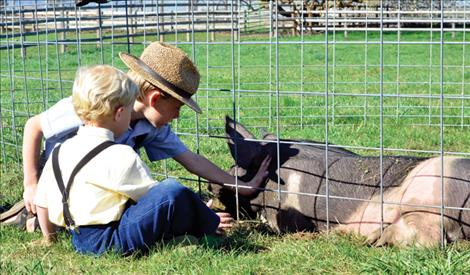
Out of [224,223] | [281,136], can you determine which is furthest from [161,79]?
[281,136]

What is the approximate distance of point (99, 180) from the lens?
11.8 feet

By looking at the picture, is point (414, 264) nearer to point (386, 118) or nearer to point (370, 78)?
point (386, 118)

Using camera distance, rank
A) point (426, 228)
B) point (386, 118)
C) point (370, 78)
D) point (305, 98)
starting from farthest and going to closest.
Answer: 1. point (370, 78)
2. point (305, 98)
3. point (386, 118)
4. point (426, 228)

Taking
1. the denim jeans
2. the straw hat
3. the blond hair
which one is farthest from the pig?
the blond hair

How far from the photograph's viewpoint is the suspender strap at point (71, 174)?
365 centimetres

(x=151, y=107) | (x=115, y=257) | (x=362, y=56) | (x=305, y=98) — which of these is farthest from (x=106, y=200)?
(x=362, y=56)

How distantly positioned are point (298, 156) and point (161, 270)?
1.44 metres

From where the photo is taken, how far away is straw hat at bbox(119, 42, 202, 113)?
397 centimetres

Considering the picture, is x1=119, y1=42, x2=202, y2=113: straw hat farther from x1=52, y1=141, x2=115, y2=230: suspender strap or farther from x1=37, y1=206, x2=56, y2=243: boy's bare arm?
x1=37, y1=206, x2=56, y2=243: boy's bare arm

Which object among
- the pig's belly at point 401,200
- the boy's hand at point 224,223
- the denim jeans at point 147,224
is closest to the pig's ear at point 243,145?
the boy's hand at point 224,223

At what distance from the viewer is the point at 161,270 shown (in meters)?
3.50

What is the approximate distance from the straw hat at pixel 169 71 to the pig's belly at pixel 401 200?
3.58 ft

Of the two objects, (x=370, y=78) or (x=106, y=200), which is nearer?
(x=106, y=200)

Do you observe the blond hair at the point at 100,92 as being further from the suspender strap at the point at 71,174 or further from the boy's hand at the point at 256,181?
the boy's hand at the point at 256,181
